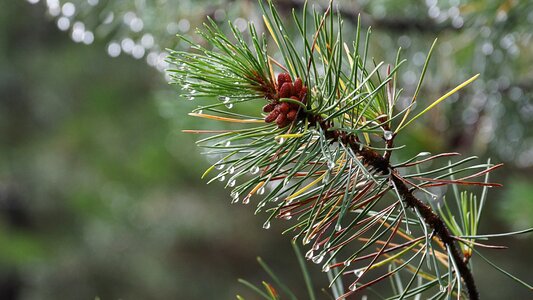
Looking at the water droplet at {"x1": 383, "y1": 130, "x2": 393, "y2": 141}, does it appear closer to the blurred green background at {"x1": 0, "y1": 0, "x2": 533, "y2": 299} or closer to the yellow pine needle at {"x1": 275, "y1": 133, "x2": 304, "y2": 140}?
the yellow pine needle at {"x1": 275, "y1": 133, "x2": 304, "y2": 140}

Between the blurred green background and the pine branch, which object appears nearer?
the pine branch

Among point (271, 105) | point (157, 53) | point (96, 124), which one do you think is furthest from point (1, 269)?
point (271, 105)

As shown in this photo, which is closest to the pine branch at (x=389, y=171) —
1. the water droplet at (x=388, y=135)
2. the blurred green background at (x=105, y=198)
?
the water droplet at (x=388, y=135)

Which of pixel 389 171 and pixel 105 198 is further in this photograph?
pixel 105 198

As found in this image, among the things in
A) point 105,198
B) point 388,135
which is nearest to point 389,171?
point 388,135

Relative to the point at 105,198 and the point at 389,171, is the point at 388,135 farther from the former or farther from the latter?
the point at 105,198

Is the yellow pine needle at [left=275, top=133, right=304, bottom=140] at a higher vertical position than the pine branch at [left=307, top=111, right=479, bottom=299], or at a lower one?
higher

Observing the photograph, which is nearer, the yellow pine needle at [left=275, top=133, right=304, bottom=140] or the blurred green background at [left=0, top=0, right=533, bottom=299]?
the yellow pine needle at [left=275, top=133, right=304, bottom=140]

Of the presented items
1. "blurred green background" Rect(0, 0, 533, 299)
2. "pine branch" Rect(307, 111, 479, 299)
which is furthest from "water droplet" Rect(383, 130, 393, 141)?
"blurred green background" Rect(0, 0, 533, 299)

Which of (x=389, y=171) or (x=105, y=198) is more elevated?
(x=389, y=171)

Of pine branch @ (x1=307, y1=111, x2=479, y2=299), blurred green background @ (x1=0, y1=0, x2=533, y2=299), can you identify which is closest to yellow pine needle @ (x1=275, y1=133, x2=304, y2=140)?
pine branch @ (x1=307, y1=111, x2=479, y2=299)

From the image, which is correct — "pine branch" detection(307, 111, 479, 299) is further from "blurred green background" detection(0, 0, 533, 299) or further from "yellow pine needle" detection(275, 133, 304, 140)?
"blurred green background" detection(0, 0, 533, 299)
